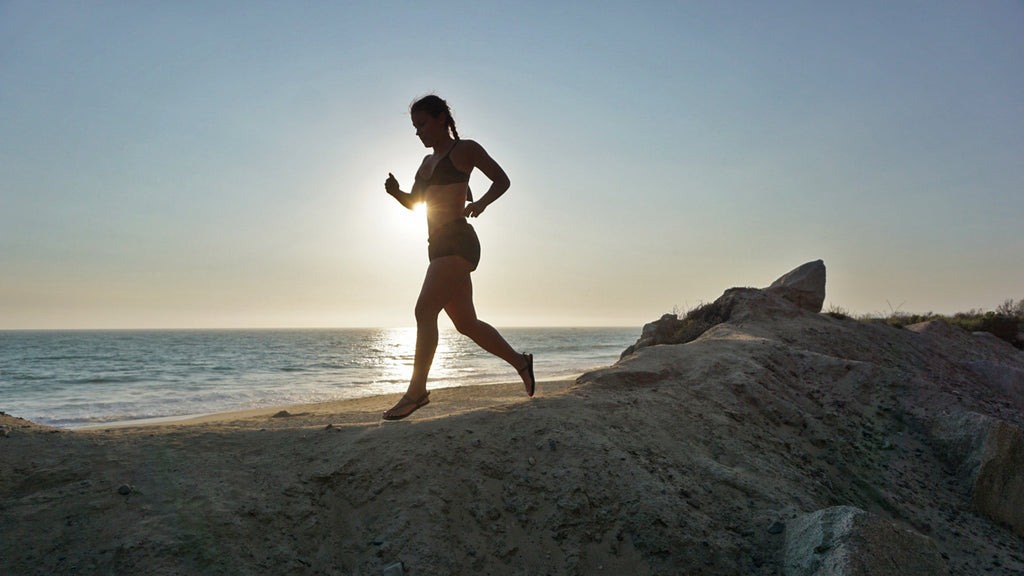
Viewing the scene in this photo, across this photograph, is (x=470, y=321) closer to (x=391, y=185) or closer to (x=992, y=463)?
(x=391, y=185)

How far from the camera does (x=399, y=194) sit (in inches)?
145

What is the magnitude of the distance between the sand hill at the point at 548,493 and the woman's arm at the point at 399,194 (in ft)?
5.38

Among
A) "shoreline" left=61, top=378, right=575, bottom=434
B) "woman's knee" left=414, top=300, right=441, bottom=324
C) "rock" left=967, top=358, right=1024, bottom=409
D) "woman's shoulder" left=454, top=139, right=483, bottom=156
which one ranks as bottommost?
"shoreline" left=61, top=378, right=575, bottom=434

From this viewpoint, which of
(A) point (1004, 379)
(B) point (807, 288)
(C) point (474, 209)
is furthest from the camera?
(B) point (807, 288)

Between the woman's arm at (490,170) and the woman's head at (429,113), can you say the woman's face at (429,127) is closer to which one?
the woman's head at (429,113)

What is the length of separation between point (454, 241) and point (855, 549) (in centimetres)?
272

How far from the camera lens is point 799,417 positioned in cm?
414

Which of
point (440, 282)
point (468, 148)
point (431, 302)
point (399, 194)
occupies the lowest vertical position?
point (431, 302)

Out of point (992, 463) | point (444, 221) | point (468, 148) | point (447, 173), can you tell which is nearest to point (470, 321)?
point (444, 221)

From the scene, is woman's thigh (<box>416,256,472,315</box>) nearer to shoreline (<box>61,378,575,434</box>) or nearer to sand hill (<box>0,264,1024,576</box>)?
sand hill (<box>0,264,1024,576</box>)

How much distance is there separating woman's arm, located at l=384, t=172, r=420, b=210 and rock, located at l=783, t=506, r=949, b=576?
122 inches

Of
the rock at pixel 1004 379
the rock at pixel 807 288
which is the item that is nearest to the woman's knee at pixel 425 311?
the rock at pixel 1004 379

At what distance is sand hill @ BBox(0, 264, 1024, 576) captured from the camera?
2160 mm

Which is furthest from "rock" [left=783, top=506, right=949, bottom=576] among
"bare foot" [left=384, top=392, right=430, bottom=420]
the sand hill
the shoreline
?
the shoreline
